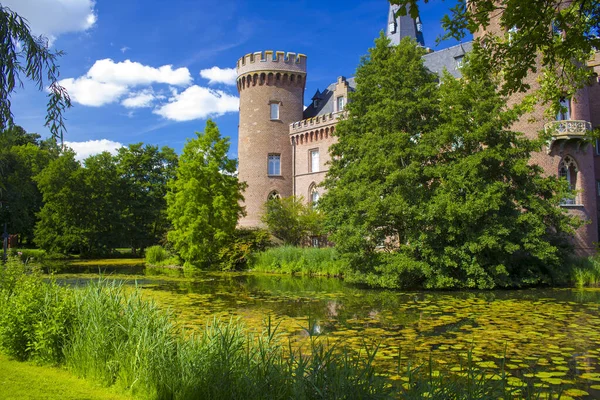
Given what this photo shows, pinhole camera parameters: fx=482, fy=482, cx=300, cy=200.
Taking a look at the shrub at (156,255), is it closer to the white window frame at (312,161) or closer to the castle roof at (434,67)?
the white window frame at (312,161)

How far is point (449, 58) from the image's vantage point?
29.3 m

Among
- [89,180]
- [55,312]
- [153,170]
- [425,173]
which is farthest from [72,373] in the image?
[153,170]

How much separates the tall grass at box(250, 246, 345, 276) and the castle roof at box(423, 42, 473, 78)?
13772 mm

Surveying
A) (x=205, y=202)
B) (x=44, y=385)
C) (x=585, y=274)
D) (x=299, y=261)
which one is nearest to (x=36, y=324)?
(x=44, y=385)

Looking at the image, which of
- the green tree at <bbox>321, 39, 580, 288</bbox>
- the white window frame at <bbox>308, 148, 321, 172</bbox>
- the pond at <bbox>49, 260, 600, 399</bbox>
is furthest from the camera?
the white window frame at <bbox>308, 148, 321, 172</bbox>

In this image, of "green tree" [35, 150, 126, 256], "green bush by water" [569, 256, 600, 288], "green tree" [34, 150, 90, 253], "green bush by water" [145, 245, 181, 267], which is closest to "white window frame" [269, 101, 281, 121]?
"green bush by water" [145, 245, 181, 267]

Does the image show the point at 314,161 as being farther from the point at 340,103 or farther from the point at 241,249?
the point at 241,249

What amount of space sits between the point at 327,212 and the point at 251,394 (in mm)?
16594

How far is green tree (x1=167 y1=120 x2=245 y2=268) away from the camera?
2683 centimetres

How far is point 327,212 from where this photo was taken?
67.2 feet

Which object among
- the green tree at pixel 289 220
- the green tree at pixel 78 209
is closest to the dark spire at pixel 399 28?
the green tree at pixel 289 220

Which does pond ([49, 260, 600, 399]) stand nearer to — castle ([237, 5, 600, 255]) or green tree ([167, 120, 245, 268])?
green tree ([167, 120, 245, 268])

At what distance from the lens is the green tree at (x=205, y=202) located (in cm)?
2683

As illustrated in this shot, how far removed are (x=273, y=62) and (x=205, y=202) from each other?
12600 mm
